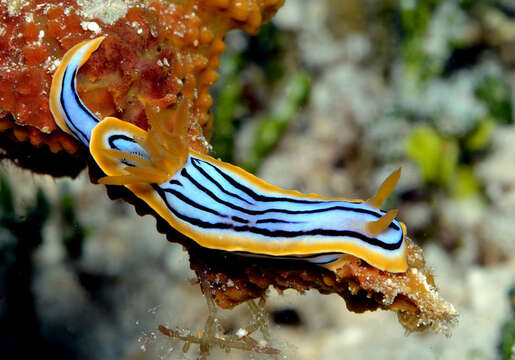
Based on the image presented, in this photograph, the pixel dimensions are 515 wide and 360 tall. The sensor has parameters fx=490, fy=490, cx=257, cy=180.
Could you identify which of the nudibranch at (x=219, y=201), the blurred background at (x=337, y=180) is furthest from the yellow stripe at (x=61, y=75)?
the blurred background at (x=337, y=180)

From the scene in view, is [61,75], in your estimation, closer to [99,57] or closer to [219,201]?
[99,57]

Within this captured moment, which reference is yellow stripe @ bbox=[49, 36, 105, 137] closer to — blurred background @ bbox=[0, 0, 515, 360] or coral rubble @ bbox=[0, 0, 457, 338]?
coral rubble @ bbox=[0, 0, 457, 338]

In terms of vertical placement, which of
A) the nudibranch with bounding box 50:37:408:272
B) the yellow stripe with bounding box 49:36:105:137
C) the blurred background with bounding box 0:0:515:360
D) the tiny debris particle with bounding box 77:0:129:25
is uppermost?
the tiny debris particle with bounding box 77:0:129:25

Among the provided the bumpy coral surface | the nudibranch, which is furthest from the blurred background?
the bumpy coral surface

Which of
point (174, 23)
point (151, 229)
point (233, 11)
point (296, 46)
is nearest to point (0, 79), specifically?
point (174, 23)

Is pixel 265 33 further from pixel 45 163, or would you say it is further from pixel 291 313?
pixel 45 163

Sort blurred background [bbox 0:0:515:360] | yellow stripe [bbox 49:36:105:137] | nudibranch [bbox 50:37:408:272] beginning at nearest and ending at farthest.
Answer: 1. nudibranch [bbox 50:37:408:272]
2. yellow stripe [bbox 49:36:105:137]
3. blurred background [bbox 0:0:515:360]
